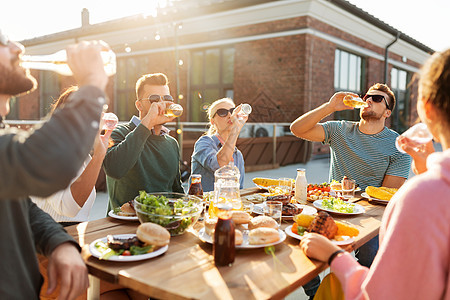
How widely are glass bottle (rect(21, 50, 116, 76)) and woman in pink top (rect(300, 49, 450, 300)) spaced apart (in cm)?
110

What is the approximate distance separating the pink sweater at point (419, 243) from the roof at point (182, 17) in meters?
9.98

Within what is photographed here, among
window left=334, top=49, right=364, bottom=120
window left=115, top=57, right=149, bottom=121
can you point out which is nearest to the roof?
window left=334, top=49, right=364, bottom=120

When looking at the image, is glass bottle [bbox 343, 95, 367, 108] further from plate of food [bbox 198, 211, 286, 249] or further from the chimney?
the chimney

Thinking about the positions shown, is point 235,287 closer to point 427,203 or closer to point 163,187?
point 427,203

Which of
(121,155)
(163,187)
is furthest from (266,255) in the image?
(163,187)

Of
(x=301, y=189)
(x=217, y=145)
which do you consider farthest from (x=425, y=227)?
(x=217, y=145)

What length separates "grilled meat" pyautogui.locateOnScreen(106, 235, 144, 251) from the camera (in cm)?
145

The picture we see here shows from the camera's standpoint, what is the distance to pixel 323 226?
1.70m

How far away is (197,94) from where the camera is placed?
13219mm

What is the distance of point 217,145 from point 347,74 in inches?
427

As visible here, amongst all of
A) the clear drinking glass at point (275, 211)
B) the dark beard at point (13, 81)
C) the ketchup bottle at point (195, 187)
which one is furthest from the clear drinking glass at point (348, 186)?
the dark beard at point (13, 81)

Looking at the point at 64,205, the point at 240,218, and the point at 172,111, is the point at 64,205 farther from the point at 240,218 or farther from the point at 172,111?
the point at 240,218

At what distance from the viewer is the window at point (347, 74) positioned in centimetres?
1218

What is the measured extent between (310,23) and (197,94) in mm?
4882
